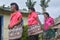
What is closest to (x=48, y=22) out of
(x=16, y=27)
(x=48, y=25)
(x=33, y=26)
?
(x=48, y=25)

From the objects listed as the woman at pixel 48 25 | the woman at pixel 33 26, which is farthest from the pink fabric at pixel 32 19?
the woman at pixel 48 25

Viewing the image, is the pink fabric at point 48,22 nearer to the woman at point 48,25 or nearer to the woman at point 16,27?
the woman at point 48,25

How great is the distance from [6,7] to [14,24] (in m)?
8.40

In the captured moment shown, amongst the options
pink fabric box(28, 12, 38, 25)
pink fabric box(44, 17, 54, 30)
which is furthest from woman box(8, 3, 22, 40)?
pink fabric box(44, 17, 54, 30)

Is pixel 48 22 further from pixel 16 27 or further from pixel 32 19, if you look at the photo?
pixel 16 27

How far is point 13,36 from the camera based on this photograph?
722cm

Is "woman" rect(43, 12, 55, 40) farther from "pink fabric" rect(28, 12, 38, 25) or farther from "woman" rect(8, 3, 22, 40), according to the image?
"woman" rect(8, 3, 22, 40)

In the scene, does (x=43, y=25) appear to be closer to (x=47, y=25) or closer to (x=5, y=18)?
(x=47, y=25)

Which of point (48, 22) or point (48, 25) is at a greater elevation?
point (48, 22)

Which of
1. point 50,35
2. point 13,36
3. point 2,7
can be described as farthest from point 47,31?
point 2,7

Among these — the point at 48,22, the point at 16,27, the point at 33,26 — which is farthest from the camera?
the point at 48,22

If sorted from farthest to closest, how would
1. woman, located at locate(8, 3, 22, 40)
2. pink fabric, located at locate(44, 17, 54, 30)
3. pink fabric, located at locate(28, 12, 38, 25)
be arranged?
pink fabric, located at locate(44, 17, 54, 30) → pink fabric, located at locate(28, 12, 38, 25) → woman, located at locate(8, 3, 22, 40)

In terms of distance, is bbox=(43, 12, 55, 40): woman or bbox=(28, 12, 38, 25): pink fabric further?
bbox=(43, 12, 55, 40): woman

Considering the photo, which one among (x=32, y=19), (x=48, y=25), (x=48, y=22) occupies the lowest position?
(x=48, y=25)
